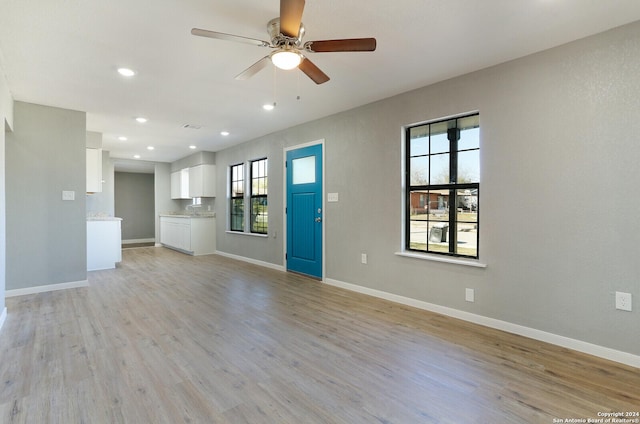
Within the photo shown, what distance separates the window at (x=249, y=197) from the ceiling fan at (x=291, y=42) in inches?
159

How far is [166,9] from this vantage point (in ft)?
7.23

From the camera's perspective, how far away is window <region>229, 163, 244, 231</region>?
7.16 meters

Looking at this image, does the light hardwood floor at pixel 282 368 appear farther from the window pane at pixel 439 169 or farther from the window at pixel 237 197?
the window at pixel 237 197

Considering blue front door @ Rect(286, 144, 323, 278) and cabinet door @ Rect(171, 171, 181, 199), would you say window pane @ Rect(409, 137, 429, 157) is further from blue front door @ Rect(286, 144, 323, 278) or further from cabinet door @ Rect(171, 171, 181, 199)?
cabinet door @ Rect(171, 171, 181, 199)

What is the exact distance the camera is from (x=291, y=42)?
214 centimetres

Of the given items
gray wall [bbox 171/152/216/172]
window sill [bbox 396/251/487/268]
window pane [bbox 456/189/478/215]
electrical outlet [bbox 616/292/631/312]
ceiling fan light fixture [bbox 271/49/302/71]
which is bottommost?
electrical outlet [bbox 616/292/631/312]

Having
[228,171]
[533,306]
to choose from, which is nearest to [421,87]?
[533,306]

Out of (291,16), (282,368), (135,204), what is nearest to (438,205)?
(282,368)

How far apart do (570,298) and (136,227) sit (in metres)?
11.4

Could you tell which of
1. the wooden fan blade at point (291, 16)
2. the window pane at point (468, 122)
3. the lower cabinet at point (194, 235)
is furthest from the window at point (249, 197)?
the wooden fan blade at point (291, 16)

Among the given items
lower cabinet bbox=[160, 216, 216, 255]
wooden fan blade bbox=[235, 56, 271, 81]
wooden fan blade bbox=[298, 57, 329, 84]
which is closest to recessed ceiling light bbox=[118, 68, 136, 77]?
wooden fan blade bbox=[235, 56, 271, 81]

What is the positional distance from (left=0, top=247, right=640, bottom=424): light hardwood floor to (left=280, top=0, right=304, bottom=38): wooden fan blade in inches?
89.0

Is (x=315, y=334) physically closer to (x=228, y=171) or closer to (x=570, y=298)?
(x=570, y=298)

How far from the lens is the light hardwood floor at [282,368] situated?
1.80m
